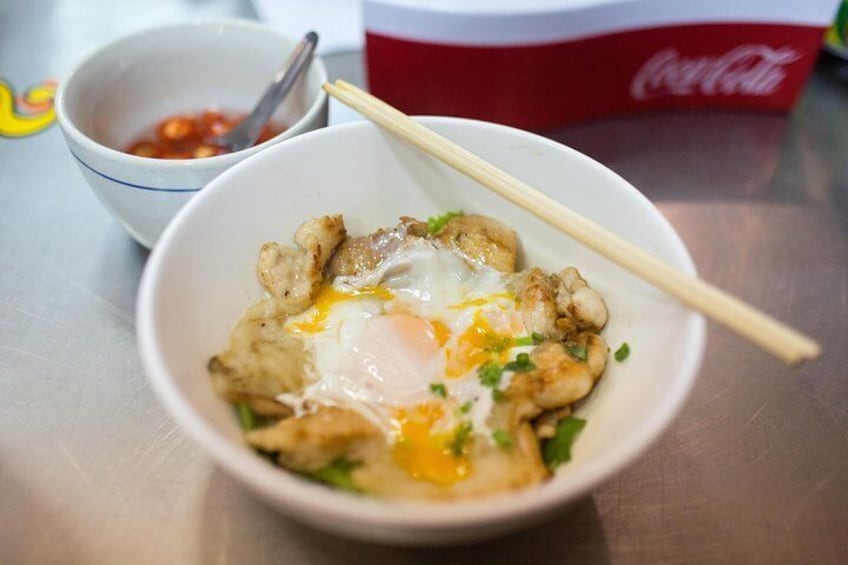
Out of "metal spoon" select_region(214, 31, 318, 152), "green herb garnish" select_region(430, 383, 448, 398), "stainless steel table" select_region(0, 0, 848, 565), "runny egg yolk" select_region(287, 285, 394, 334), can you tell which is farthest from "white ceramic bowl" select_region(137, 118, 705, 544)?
"metal spoon" select_region(214, 31, 318, 152)

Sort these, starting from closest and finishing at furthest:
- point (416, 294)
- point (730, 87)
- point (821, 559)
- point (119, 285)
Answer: point (821, 559)
point (416, 294)
point (119, 285)
point (730, 87)

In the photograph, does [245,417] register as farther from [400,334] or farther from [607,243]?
[607,243]

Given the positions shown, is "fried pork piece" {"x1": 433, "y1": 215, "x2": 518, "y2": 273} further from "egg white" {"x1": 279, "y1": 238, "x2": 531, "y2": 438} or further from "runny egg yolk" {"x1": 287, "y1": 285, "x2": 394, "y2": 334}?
"runny egg yolk" {"x1": 287, "y1": 285, "x2": 394, "y2": 334}

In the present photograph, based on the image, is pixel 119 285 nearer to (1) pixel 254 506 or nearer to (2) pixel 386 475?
(1) pixel 254 506

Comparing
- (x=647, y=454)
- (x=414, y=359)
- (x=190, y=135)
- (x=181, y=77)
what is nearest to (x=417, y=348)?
(x=414, y=359)

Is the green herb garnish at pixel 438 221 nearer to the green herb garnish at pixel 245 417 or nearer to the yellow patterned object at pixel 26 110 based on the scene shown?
the green herb garnish at pixel 245 417


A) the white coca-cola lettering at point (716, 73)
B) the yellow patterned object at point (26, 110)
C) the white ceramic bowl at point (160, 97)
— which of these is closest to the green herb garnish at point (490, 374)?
the white ceramic bowl at point (160, 97)

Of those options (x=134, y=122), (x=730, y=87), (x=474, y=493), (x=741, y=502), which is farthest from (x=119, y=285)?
(x=730, y=87)
